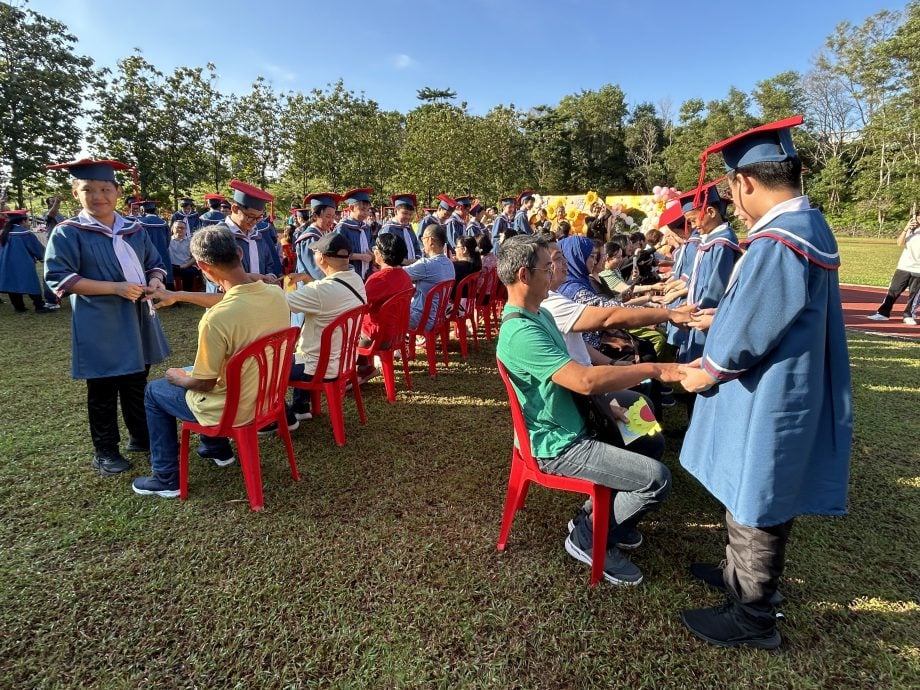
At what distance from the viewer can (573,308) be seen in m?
2.49

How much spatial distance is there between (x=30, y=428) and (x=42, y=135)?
17.1 metres

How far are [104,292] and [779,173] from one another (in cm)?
345

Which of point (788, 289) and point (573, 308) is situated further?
point (573, 308)

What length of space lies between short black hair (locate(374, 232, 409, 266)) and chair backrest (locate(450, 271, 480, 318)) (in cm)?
120

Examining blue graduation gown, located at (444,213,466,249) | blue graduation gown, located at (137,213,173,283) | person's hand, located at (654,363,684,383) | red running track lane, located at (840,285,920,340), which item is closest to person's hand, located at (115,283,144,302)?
person's hand, located at (654,363,684,383)

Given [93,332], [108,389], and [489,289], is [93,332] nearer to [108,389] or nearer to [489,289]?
[108,389]

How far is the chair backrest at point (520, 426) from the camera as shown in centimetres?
218

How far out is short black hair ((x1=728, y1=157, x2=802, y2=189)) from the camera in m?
1.65

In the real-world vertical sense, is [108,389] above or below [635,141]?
below

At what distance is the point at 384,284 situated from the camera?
4.11 m

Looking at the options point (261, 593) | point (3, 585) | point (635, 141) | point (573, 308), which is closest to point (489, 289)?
point (573, 308)

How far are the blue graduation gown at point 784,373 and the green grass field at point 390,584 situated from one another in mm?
716

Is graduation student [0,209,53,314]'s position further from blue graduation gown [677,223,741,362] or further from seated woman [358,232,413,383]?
blue graduation gown [677,223,741,362]

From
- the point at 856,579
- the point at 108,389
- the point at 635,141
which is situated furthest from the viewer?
the point at 635,141
